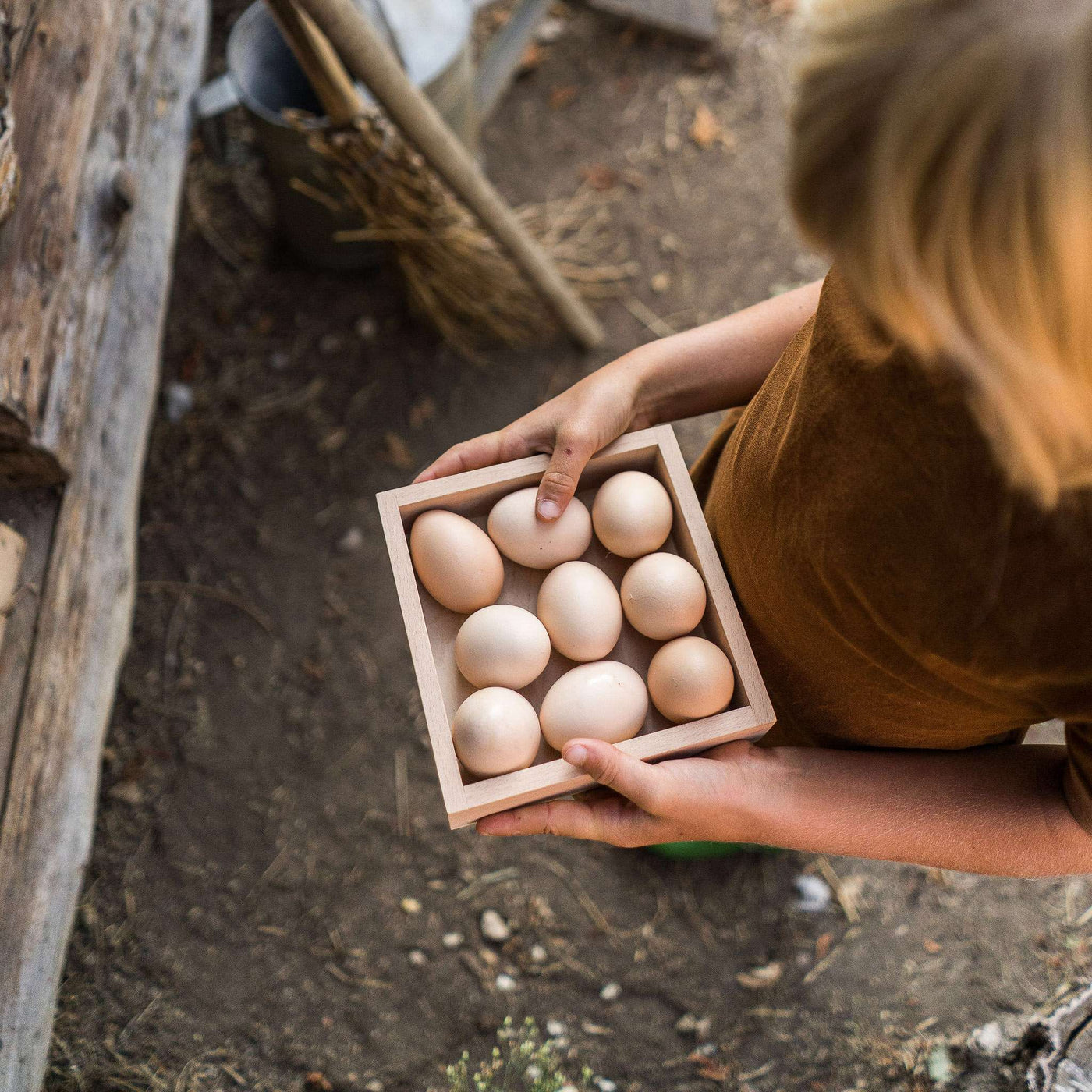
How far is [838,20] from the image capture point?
1.52 ft

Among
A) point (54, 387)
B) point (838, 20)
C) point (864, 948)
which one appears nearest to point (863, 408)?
point (838, 20)

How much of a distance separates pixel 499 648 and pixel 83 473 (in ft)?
3.33

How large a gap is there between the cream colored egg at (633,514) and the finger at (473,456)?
0.13 metres

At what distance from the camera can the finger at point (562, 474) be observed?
3.17 ft

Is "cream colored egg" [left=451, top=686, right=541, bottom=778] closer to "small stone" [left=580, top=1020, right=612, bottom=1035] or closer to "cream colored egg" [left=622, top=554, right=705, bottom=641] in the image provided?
"cream colored egg" [left=622, top=554, right=705, bottom=641]

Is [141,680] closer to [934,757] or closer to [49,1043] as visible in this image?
[49,1043]

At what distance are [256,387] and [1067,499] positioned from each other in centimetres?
204

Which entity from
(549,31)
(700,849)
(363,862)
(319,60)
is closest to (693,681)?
(700,849)

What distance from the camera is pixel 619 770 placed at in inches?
34.1

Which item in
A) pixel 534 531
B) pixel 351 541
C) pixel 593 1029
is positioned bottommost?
pixel 593 1029

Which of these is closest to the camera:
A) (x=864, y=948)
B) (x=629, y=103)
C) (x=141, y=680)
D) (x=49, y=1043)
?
(x=49, y=1043)

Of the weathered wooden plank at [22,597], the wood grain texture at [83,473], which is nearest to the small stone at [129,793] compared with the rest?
the wood grain texture at [83,473]

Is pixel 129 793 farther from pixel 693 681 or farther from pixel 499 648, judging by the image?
pixel 693 681

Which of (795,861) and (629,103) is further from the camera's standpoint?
(629,103)
